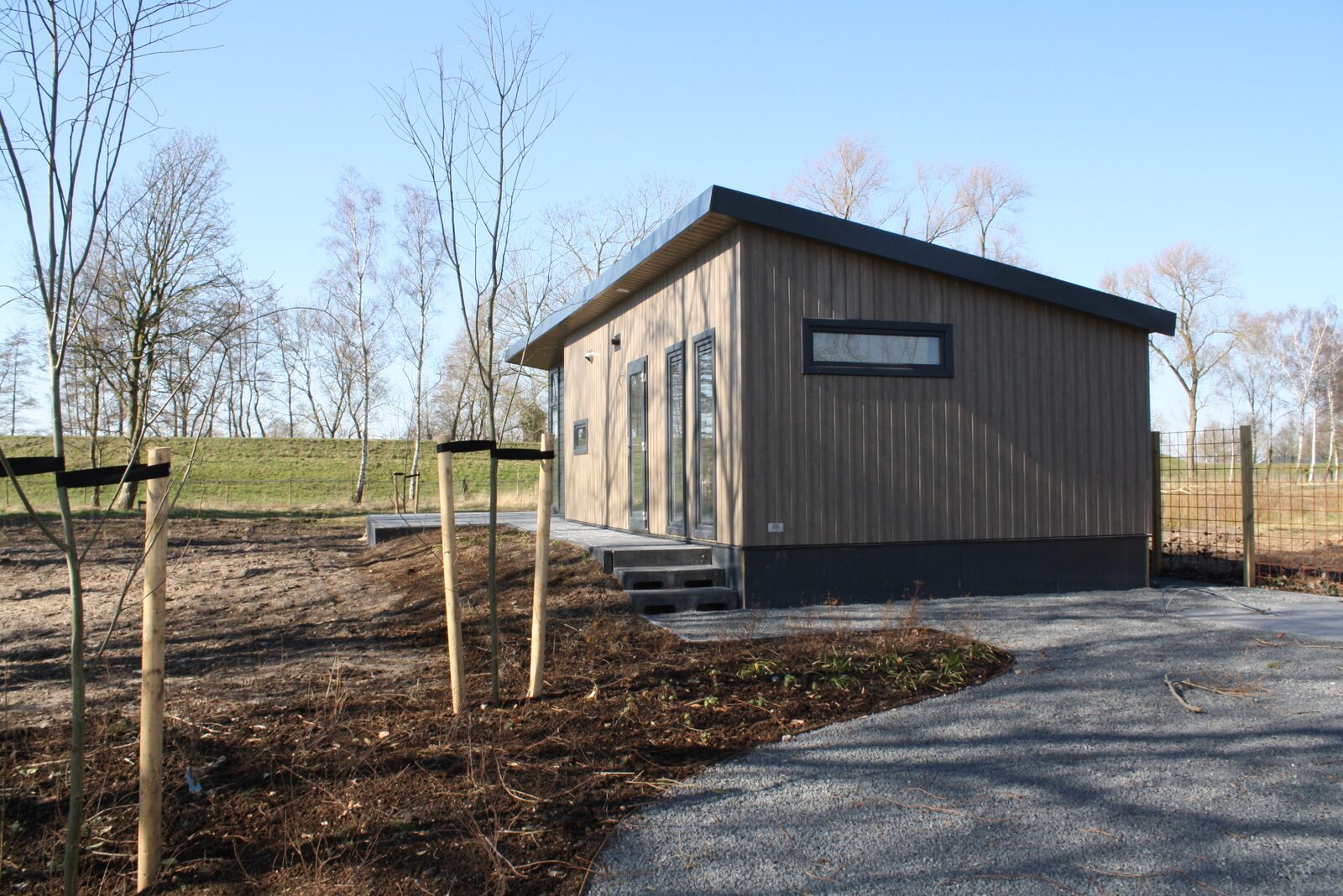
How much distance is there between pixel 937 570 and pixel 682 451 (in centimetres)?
269

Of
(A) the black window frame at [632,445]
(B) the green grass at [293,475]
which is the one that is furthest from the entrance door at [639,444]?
(B) the green grass at [293,475]

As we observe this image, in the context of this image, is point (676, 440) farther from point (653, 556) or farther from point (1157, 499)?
point (1157, 499)

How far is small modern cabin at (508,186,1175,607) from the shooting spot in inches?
308

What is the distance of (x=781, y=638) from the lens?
5934 mm

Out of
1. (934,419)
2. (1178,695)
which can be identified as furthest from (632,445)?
(1178,695)

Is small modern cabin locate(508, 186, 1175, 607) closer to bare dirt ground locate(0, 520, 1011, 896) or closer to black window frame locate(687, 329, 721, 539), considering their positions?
black window frame locate(687, 329, 721, 539)

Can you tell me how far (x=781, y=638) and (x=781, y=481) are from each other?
7.01 ft

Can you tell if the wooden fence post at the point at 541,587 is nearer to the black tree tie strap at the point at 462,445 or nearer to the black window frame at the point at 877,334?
the black tree tie strap at the point at 462,445

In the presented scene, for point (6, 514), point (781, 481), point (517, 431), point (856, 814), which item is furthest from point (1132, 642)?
point (517, 431)

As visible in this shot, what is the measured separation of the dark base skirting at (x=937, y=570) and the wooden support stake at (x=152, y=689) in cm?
540

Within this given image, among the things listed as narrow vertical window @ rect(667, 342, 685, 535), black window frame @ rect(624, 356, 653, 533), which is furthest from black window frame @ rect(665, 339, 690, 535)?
black window frame @ rect(624, 356, 653, 533)

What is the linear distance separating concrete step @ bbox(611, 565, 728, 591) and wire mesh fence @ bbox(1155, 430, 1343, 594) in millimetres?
4915

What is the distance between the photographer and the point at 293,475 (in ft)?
109

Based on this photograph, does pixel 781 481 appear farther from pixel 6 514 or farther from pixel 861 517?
pixel 6 514
